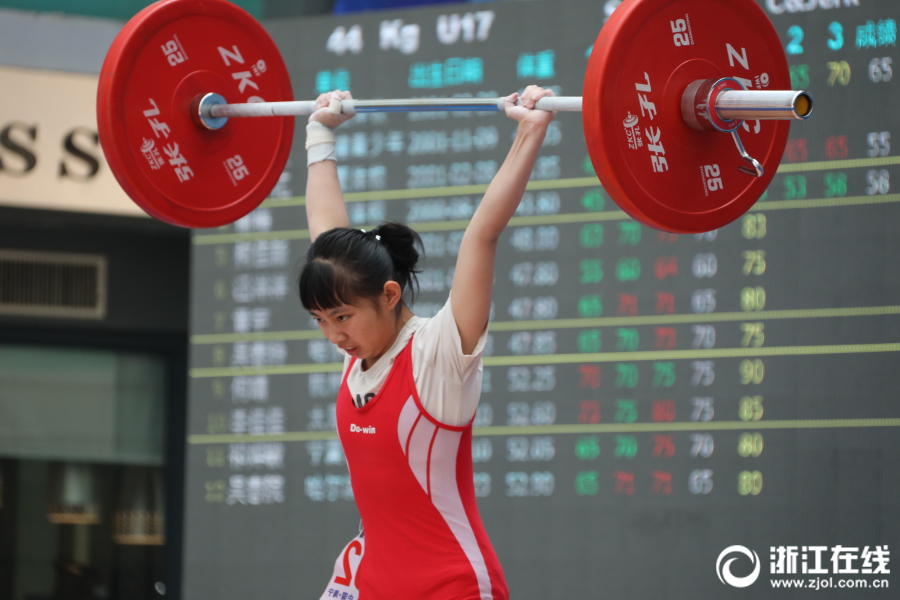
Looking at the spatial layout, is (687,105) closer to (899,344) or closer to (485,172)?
(899,344)

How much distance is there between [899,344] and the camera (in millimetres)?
2824

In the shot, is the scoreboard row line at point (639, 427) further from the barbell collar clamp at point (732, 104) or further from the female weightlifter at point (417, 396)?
the female weightlifter at point (417, 396)

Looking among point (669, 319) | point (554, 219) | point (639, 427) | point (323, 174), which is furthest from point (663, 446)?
point (323, 174)

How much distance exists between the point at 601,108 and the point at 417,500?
0.66 meters

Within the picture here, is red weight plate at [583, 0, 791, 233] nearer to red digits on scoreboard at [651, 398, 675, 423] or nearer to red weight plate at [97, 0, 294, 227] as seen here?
red weight plate at [97, 0, 294, 227]

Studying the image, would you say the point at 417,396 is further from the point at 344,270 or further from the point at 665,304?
the point at 665,304

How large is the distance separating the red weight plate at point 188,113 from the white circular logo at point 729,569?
5.22ft

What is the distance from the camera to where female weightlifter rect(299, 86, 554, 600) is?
1589 mm

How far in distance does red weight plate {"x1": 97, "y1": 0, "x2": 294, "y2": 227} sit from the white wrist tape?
218 millimetres

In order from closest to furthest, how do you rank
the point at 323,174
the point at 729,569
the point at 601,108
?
the point at 601,108 → the point at 323,174 → the point at 729,569

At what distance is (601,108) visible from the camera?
169 centimetres


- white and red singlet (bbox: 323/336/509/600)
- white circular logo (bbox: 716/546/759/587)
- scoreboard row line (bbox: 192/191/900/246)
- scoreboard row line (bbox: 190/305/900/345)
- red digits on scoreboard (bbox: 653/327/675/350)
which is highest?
scoreboard row line (bbox: 192/191/900/246)

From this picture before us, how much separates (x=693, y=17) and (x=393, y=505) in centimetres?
94

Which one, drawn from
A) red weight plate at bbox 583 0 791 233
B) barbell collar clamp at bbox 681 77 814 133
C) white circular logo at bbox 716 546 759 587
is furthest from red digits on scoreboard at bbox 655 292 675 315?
barbell collar clamp at bbox 681 77 814 133
